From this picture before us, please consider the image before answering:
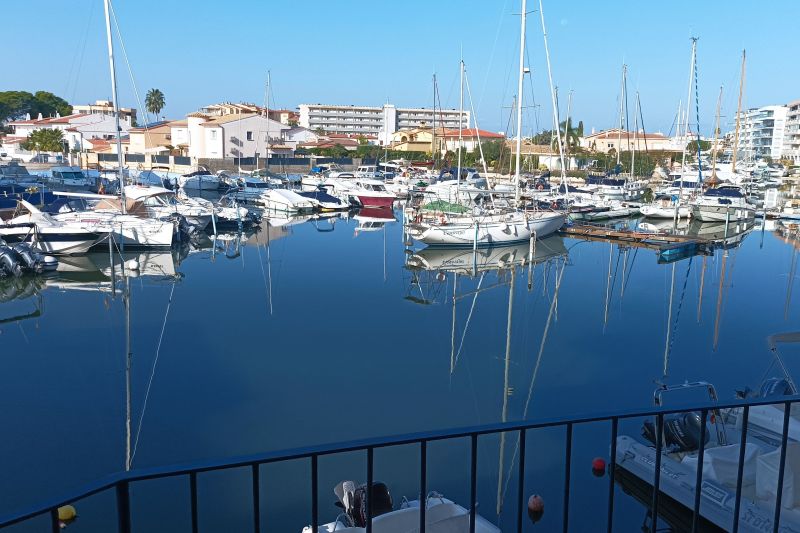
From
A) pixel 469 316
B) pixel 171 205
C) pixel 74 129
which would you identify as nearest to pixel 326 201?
pixel 171 205

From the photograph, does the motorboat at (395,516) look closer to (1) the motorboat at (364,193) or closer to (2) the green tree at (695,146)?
(1) the motorboat at (364,193)

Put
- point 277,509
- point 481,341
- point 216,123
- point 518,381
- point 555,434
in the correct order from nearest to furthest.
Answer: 1. point 277,509
2. point 555,434
3. point 518,381
4. point 481,341
5. point 216,123

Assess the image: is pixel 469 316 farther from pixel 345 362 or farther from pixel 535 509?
pixel 535 509

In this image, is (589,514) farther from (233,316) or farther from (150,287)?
(150,287)

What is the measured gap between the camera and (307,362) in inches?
500

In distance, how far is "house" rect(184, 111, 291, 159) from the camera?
2474 inches

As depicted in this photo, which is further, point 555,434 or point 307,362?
point 307,362

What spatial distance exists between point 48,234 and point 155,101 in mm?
70899

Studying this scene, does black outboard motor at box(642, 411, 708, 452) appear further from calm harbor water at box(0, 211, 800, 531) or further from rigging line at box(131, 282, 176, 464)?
rigging line at box(131, 282, 176, 464)

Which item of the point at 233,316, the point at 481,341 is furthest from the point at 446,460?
the point at 233,316

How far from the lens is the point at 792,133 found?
335 feet

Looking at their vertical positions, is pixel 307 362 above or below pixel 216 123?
below

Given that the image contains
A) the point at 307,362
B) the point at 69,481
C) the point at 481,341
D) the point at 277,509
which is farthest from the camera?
the point at 481,341

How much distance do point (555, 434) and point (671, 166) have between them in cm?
6118
